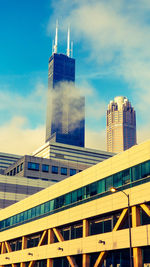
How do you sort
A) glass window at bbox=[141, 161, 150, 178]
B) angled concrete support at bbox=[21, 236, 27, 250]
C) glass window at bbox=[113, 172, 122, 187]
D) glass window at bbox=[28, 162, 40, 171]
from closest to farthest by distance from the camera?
glass window at bbox=[141, 161, 150, 178] → glass window at bbox=[113, 172, 122, 187] → angled concrete support at bbox=[21, 236, 27, 250] → glass window at bbox=[28, 162, 40, 171]

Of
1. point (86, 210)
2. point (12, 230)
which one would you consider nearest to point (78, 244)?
point (86, 210)

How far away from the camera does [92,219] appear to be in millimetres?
52688

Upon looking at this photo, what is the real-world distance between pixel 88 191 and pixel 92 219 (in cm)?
384

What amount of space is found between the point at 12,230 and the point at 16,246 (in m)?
3.42

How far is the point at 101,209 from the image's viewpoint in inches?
1913

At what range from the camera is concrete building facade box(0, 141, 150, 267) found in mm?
42656

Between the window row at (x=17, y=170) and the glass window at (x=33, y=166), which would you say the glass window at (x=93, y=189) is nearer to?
the glass window at (x=33, y=166)

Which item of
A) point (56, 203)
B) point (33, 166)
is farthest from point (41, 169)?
point (56, 203)

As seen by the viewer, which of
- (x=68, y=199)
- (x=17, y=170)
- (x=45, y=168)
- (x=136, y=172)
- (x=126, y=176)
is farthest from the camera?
(x=17, y=170)

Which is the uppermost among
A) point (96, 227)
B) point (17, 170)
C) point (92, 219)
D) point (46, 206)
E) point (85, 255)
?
point (17, 170)

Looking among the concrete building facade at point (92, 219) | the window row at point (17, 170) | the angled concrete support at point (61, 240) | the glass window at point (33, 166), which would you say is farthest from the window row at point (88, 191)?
the window row at point (17, 170)

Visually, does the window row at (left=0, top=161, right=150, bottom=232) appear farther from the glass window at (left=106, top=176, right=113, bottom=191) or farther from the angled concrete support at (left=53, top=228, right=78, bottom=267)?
the angled concrete support at (left=53, top=228, right=78, bottom=267)

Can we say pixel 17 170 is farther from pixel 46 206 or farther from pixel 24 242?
pixel 46 206

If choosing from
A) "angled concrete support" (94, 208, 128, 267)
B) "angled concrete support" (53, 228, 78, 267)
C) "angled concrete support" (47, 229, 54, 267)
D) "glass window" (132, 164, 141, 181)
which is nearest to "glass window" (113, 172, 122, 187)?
"glass window" (132, 164, 141, 181)
